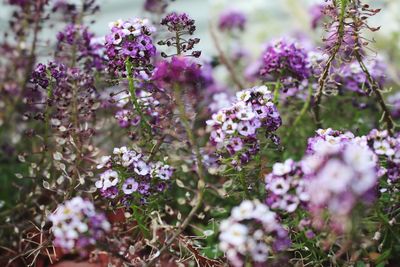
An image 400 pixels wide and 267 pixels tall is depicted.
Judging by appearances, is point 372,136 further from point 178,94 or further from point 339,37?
point 178,94

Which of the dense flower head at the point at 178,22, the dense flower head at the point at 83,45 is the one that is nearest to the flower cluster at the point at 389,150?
the dense flower head at the point at 178,22

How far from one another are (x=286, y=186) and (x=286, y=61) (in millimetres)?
778

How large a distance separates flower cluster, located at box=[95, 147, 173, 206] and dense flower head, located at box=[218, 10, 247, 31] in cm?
192

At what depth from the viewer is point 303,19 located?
3.72 m

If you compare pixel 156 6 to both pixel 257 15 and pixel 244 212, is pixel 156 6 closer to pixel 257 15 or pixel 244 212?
pixel 244 212

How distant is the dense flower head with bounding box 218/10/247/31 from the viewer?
3396mm

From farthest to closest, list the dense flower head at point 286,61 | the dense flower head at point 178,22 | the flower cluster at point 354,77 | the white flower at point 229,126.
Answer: the flower cluster at point 354,77 → the dense flower head at point 286,61 → the dense flower head at point 178,22 → the white flower at point 229,126

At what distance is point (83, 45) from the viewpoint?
205cm

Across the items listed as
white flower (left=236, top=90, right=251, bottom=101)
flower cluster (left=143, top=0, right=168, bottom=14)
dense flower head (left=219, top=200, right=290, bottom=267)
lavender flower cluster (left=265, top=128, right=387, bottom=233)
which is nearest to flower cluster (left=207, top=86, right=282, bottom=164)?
white flower (left=236, top=90, right=251, bottom=101)

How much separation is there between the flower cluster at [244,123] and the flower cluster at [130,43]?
0.27m

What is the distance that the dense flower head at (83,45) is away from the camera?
2.04 m

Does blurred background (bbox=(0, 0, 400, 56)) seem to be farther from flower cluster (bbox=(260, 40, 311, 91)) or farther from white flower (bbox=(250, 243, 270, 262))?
white flower (bbox=(250, 243, 270, 262))

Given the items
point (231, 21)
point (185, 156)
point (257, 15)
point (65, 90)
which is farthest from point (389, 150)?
point (257, 15)

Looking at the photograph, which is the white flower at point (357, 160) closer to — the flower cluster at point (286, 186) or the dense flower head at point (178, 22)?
the flower cluster at point (286, 186)
